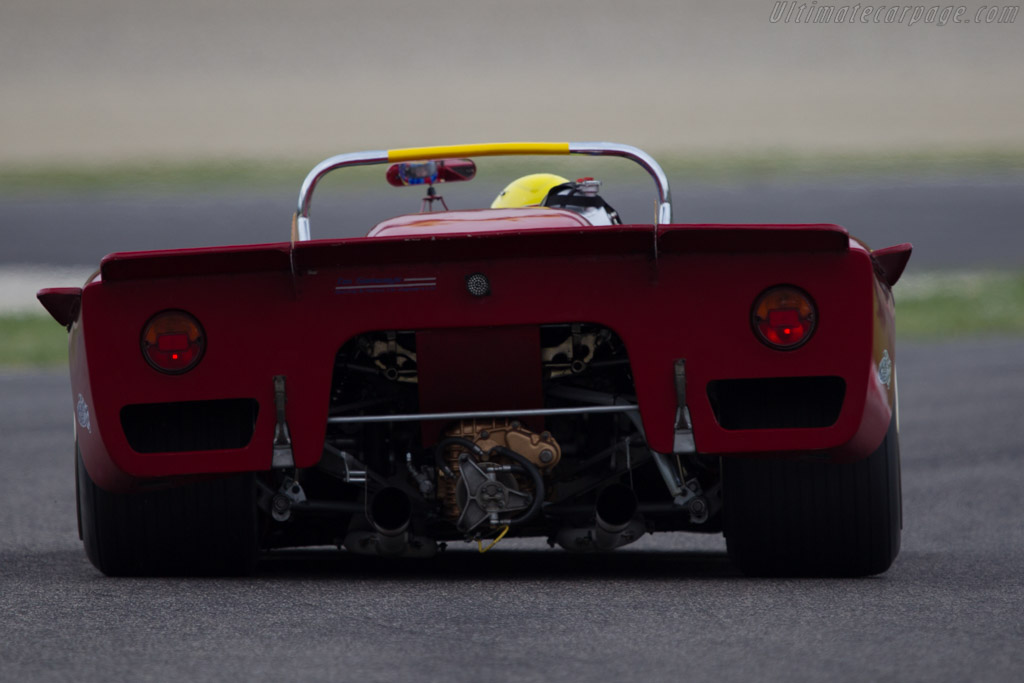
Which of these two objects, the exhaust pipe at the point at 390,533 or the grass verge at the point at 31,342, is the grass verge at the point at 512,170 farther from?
the exhaust pipe at the point at 390,533

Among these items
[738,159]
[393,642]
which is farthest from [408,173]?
[738,159]

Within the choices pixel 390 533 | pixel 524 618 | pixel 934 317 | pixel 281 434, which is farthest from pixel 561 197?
pixel 934 317

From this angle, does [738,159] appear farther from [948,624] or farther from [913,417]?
[948,624]

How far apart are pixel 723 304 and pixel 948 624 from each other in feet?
3.38

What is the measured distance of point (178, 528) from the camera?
551 centimetres

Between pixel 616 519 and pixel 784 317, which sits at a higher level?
pixel 784 317

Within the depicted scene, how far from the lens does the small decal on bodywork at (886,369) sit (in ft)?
17.1

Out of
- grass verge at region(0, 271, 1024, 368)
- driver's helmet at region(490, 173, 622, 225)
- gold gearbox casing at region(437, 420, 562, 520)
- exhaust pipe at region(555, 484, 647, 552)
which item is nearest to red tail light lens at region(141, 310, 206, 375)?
gold gearbox casing at region(437, 420, 562, 520)

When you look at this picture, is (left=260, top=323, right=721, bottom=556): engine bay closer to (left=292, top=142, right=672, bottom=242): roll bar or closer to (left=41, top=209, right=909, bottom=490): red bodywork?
(left=41, top=209, right=909, bottom=490): red bodywork

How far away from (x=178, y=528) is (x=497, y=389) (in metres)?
1.09

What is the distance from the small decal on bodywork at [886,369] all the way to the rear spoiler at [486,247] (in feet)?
1.48

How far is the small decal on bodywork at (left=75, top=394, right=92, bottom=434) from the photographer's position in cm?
522

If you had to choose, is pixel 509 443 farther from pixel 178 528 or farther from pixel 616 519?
pixel 178 528

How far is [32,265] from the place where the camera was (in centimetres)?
2550
